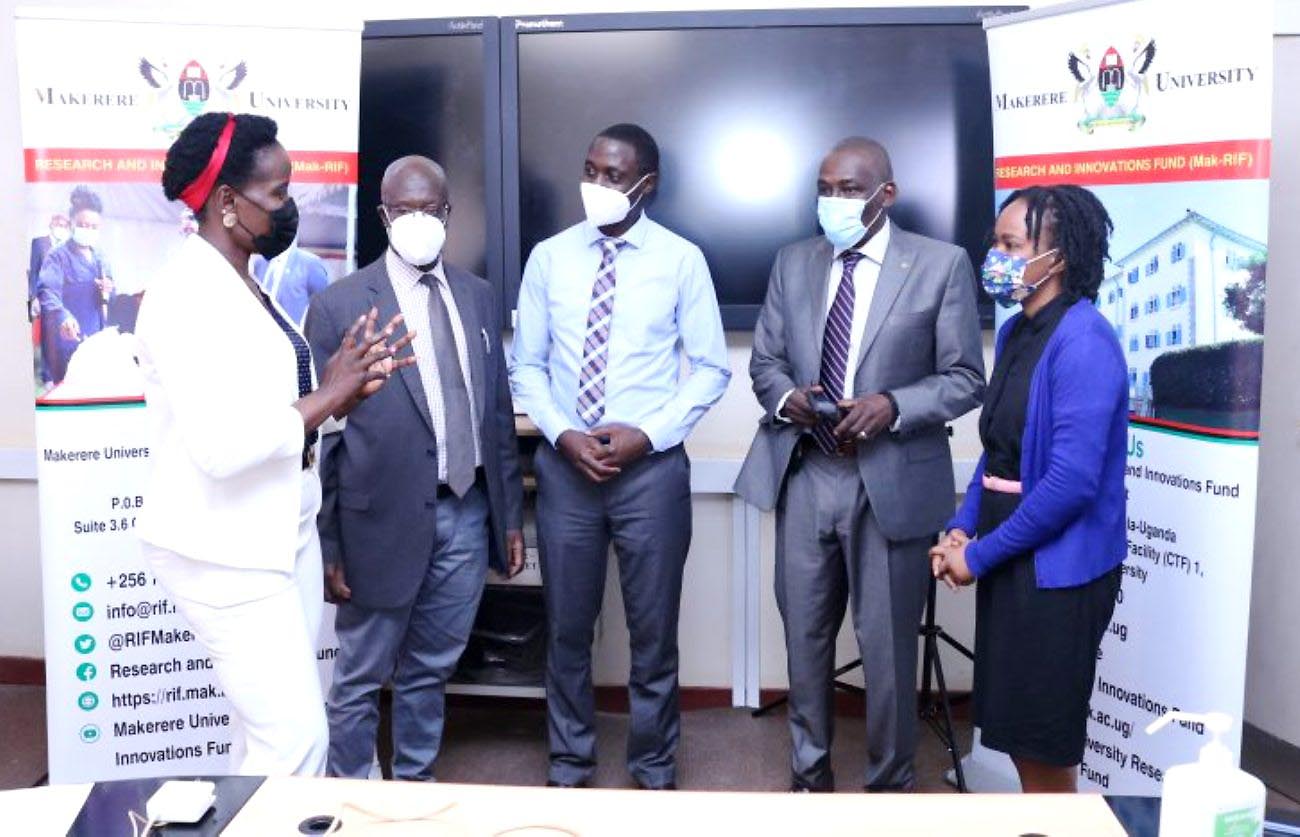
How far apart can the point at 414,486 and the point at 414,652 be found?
449 millimetres

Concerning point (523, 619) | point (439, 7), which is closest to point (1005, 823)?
point (523, 619)

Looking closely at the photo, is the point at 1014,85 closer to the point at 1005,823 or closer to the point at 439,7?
the point at 439,7

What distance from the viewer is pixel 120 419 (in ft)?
9.21

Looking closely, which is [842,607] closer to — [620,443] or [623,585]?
[623,585]

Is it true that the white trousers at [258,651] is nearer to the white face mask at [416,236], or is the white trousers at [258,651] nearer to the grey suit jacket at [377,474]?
the grey suit jacket at [377,474]

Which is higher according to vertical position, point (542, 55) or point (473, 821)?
point (542, 55)

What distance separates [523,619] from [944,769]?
1266 millimetres

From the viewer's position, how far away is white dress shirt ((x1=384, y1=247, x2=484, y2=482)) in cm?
263

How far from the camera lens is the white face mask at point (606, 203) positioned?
2.74 meters

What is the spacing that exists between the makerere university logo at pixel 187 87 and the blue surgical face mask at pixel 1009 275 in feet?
6.15

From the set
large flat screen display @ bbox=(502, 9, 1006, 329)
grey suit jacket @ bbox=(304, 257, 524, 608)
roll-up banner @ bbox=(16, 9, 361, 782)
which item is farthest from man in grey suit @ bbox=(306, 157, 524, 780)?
large flat screen display @ bbox=(502, 9, 1006, 329)

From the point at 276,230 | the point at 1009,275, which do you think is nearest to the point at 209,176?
the point at 276,230

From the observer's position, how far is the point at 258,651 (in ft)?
6.20

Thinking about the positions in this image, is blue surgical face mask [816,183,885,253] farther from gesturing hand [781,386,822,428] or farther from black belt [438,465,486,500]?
black belt [438,465,486,500]
